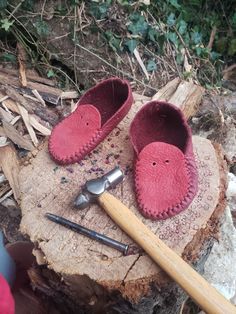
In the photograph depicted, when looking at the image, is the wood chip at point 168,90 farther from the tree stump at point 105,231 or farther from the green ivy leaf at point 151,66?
the tree stump at point 105,231

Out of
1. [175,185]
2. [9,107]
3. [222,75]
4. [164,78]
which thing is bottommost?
[222,75]

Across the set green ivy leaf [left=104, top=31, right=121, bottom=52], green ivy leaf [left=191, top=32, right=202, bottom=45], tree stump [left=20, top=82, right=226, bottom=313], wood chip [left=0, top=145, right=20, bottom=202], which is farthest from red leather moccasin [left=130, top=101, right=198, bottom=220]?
green ivy leaf [left=191, top=32, right=202, bottom=45]

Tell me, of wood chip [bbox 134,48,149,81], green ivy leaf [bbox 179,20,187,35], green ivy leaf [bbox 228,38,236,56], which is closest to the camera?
wood chip [bbox 134,48,149,81]

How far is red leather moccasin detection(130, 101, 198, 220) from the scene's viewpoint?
Result: 1738 millimetres

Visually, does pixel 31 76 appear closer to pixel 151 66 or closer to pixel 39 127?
pixel 39 127

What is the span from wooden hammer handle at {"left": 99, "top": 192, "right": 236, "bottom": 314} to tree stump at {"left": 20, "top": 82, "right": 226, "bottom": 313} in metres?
0.04

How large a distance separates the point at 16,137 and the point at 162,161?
3.67ft

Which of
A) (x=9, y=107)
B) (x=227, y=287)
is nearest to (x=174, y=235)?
→ (x=227, y=287)

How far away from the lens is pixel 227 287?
2229 mm

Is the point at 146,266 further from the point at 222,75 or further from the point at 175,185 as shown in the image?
the point at 222,75

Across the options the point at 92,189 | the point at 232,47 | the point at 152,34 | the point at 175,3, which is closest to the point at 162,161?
the point at 92,189

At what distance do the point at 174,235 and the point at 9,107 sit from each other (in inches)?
57.0

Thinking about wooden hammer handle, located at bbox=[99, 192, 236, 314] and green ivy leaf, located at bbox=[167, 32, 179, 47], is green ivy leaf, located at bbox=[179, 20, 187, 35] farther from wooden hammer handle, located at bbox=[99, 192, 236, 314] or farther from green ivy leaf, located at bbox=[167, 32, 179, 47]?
wooden hammer handle, located at bbox=[99, 192, 236, 314]

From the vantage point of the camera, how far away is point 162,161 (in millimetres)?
1815
